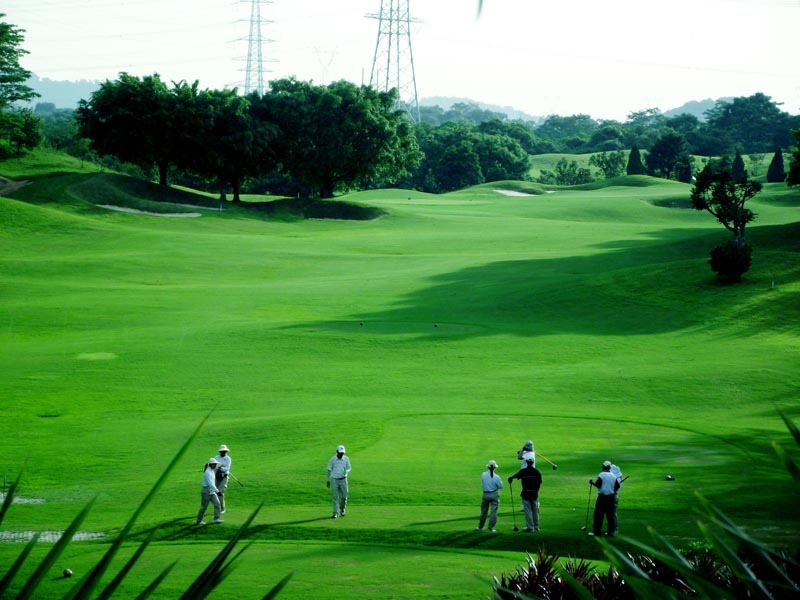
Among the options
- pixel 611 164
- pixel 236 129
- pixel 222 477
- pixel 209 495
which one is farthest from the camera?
pixel 611 164

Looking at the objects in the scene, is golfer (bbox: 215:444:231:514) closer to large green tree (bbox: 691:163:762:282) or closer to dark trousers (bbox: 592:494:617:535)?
dark trousers (bbox: 592:494:617:535)

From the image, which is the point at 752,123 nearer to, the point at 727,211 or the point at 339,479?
the point at 727,211

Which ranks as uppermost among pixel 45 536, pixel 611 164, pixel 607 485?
pixel 611 164

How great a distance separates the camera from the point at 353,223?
88312 millimetres

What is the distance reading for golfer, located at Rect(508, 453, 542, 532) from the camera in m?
19.3

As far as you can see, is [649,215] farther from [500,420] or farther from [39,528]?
[39,528]

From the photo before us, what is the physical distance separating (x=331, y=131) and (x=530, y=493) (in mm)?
80426

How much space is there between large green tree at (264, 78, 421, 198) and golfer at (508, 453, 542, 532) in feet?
257

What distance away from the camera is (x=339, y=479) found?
2091 cm

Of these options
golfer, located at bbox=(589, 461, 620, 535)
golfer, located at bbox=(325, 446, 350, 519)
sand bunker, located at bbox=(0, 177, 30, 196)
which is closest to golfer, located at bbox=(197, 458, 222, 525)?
golfer, located at bbox=(325, 446, 350, 519)

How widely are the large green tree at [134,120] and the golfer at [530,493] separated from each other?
73.1 m

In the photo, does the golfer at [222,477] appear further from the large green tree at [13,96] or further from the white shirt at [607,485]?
the large green tree at [13,96]

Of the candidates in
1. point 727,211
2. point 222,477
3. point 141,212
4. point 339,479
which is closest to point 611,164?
point 141,212

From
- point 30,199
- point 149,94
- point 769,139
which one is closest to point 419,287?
point 30,199
